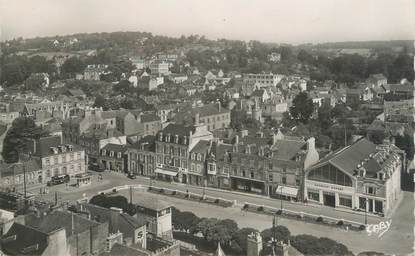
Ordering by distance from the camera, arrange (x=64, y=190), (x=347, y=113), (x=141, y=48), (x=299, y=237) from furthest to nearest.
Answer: (x=141, y=48), (x=347, y=113), (x=64, y=190), (x=299, y=237)

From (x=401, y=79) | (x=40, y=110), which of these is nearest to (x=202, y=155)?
(x=40, y=110)

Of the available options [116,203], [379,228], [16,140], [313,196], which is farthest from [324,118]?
[116,203]

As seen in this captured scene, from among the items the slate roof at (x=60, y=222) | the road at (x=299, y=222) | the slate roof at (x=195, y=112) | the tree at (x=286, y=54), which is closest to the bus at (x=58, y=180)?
the road at (x=299, y=222)

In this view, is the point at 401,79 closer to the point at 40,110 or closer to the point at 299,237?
the point at 40,110

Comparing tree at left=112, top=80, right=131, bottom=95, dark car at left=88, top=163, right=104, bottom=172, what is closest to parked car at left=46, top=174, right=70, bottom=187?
dark car at left=88, top=163, right=104, bottom=172

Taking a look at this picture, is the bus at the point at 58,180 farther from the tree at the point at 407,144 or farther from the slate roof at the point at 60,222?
the tree at the point at 407,144

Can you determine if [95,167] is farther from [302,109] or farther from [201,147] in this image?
[302,109]

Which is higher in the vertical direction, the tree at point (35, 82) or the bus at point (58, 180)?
the tree at point (35, 82)
